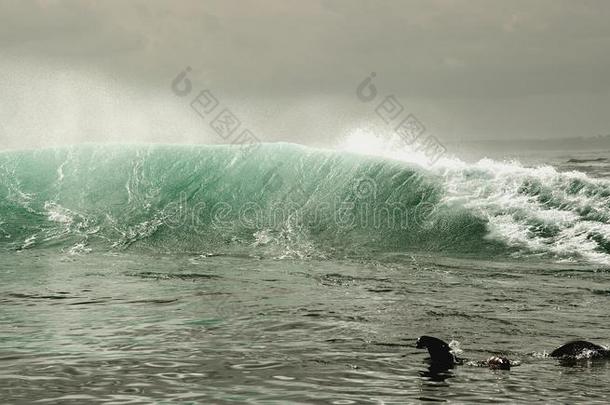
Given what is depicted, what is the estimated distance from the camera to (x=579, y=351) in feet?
31.4

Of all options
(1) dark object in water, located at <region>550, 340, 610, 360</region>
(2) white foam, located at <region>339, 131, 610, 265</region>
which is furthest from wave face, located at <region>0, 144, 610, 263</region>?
(1) dark object in water, located at <region>550, 340, 610, 360</region>

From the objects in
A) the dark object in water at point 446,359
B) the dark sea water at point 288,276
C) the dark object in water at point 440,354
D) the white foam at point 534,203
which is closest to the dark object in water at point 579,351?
the dark sea water at point 288,276

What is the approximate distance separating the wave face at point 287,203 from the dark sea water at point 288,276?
0.07 metres

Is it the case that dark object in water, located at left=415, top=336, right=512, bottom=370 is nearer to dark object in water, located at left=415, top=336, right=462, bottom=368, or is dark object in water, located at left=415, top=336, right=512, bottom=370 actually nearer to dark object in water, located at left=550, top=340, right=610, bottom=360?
dark object in water, located at left=415, top=336, right=462, bottom=368

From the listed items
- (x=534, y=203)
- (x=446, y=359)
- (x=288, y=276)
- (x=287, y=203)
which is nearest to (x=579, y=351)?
(x=446, y=359)

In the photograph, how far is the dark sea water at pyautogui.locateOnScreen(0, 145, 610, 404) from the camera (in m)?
8.66

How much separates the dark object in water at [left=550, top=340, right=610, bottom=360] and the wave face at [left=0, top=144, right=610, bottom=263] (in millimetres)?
8749

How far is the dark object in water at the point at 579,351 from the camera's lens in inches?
376

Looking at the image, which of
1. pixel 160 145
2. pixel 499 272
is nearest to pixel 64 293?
pixel 499 272

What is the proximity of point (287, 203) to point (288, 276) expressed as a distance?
7494 mm

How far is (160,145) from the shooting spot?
2741 cm

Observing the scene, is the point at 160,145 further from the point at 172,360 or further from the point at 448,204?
the point at 172,360

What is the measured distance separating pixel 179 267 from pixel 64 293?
373cm

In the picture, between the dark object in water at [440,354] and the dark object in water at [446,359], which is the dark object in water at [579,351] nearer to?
the dark object in water at [446,359]
